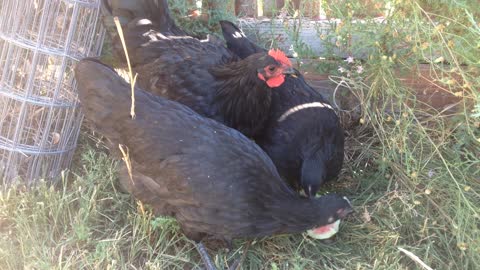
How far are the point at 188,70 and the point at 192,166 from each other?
860mm

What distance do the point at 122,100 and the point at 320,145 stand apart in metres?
→ 1.12

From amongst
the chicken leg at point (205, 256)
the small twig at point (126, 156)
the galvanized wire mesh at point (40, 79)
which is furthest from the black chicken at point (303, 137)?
the galvanized wire mesh at point (40, 79)

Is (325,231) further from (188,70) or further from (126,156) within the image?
(188,70)

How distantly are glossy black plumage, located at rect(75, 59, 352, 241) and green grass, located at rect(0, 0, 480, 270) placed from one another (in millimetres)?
215

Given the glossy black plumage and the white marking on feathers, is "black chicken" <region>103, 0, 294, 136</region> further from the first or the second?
the glossy black plumage

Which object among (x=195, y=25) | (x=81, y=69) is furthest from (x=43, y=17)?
(x=195, y=25)

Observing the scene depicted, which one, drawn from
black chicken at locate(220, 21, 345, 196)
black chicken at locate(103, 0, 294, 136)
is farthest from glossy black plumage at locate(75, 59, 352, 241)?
black chicken at locate(103, 0, 294, 136)

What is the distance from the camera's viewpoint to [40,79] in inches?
102

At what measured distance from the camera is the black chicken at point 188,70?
8.48 ft

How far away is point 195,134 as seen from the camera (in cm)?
207

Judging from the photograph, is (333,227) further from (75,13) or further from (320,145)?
(75,13)

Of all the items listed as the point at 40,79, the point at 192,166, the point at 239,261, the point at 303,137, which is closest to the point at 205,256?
the point at 239,261

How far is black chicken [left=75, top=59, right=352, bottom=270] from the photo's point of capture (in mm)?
2021

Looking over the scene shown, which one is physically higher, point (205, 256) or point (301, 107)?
point (301, 107)
